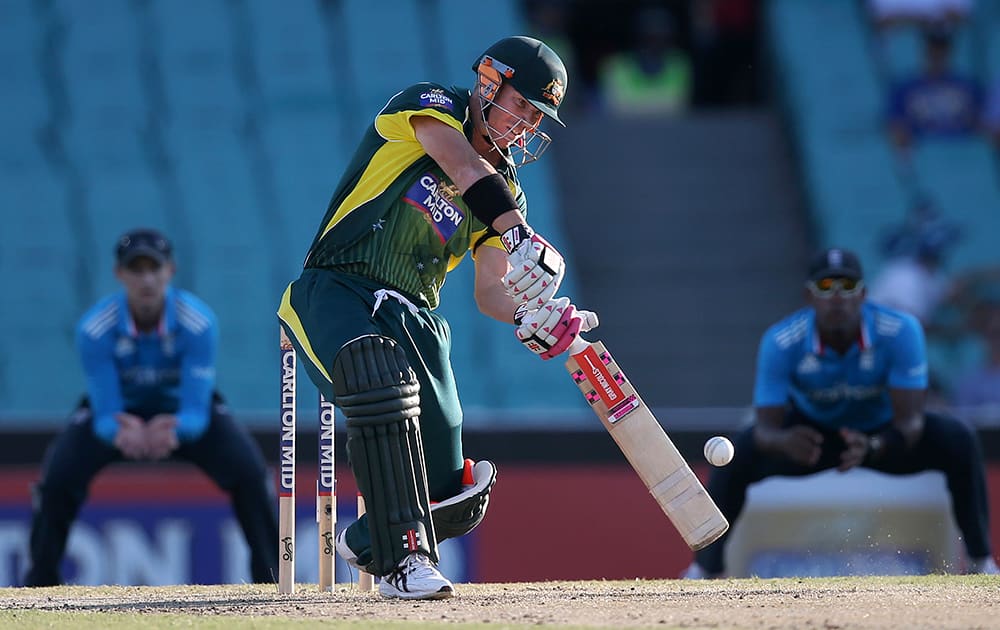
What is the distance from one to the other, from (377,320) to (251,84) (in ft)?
27.0

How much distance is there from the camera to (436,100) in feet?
14.5

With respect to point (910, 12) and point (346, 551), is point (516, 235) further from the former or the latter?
point (910, 12)

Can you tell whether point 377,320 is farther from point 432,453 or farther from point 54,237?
point 54,237

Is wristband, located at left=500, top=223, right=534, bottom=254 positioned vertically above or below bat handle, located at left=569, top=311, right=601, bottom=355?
above

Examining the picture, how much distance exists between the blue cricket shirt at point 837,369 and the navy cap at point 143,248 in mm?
2716

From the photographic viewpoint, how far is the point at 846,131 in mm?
12344

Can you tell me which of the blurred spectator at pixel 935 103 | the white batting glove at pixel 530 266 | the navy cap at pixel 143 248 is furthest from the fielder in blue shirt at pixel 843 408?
the blurred spectator at pixel 935 103

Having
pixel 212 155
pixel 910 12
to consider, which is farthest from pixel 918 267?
pixel 212 155

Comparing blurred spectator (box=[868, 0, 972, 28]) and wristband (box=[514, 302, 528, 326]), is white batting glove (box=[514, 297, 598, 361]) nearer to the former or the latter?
wristband (box=[514, 302, 528, 326])

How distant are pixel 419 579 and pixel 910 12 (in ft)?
31.9

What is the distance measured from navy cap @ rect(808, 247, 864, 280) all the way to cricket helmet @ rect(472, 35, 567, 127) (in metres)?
2.96

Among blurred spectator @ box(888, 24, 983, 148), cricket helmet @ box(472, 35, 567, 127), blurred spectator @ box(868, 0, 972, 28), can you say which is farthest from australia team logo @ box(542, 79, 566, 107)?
blurred spectator @ box(868, 0, 972, 28)

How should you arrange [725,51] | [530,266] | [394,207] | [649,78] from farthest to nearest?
1. [725,51]
2. [649,78]
3. [394,207]
4. [530,266]

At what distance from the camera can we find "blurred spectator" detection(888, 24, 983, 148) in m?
12.4
